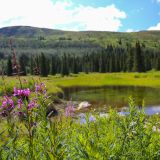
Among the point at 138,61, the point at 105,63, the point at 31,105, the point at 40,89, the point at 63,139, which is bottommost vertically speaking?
the point at 105,63

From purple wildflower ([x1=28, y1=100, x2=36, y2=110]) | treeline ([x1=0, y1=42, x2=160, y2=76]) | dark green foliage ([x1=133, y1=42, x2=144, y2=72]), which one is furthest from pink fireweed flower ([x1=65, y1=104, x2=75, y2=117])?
dark green foliage ([x1=133, y1=42, x2=144, y2=72])

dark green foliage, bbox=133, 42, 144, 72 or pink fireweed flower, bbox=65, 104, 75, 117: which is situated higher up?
pink fireweed flower, bbox=65, 104, 75, 117

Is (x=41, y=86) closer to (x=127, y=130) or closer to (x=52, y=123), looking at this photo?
(x=52, y=123)

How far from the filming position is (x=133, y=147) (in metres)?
4.83

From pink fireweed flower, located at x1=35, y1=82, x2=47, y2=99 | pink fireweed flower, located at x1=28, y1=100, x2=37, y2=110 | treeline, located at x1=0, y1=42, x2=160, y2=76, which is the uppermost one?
pink fireweed flower, located at x1=35, y1=82, x2=47, y2=99

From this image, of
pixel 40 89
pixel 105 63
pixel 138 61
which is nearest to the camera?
pixel 40 89

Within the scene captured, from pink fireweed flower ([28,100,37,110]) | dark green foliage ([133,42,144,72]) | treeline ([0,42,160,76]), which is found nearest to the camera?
pink fireweed flower ([28,100,37,110])

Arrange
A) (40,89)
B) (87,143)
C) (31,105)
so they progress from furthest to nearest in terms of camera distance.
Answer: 1. (31,105)
2. (40,89)
3. (87,143)

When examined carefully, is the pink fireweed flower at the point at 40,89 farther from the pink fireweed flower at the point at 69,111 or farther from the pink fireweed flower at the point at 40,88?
the pink fireweed flower at the point at 69,111

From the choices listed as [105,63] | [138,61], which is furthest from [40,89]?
[105,63]

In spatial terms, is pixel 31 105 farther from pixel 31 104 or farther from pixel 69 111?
pixel 69 111

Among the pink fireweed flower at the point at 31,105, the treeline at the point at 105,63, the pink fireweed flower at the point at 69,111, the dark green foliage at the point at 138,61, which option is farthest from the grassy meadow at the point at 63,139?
the dark green foliage at the point at 138,61

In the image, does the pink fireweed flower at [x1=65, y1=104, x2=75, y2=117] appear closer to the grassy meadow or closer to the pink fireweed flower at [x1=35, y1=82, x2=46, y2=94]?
the grassy meadow

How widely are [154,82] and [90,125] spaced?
260ft
